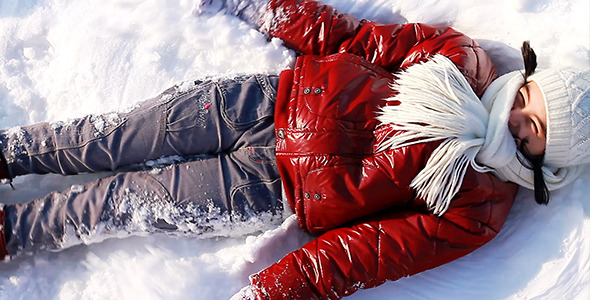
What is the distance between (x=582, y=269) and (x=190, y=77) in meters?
1.38

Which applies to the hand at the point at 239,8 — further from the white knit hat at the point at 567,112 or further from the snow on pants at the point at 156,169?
the white knit hat at the point at 567,112

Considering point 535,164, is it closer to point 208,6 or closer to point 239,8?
point 239,8

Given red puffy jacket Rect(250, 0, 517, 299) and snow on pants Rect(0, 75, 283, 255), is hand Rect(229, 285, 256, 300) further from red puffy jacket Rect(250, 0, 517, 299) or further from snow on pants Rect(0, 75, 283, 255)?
snow on pants Rect(0, 75, 283, 255)

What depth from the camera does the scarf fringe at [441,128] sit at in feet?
4.26

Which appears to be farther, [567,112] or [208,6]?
[208,6]

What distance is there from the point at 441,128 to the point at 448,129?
0.06 feet

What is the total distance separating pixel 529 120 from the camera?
134 centimetres

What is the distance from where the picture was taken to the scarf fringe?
1298 mm

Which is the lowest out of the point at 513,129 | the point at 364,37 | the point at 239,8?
the point at 513,129

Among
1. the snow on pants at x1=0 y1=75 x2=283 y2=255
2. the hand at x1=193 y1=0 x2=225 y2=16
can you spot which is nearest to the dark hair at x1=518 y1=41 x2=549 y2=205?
the snow on pants at x1=0 y1=75 x2=283 y2=255

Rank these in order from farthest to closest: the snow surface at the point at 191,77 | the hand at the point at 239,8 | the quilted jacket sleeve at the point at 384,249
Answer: the hand at the point at 239,8 → the snow surface at the point at 191,77 → the quilted jacket sleeve at the point at 384,249

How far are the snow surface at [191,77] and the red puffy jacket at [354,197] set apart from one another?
159mm

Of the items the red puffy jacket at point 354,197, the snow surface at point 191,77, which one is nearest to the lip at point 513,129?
the red puffy jacket at point 354,197

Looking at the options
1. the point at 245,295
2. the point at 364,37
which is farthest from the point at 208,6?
the point at 245,295
